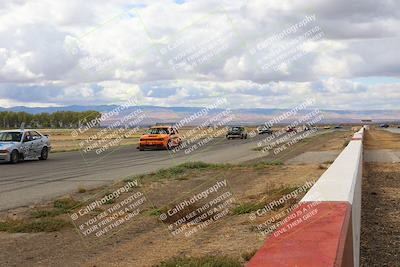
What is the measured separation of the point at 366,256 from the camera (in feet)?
19.9

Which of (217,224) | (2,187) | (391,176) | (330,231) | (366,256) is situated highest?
(2,187)

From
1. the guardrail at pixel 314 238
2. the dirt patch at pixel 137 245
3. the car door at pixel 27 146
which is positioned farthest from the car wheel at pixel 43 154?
the guardrail at pixel 314 238

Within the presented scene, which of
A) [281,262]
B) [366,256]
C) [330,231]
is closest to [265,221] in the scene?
[366,256]

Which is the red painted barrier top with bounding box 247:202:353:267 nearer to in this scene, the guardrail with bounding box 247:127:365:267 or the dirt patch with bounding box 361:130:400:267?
the guardrail with bounding box 247:127:365:267

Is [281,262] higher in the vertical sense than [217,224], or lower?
higher

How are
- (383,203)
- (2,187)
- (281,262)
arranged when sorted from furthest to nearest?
(2,187) → (383,203) → (281,262)

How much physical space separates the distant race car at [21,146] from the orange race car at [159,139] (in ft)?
30.1

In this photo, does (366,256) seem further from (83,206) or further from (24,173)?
(24,173)

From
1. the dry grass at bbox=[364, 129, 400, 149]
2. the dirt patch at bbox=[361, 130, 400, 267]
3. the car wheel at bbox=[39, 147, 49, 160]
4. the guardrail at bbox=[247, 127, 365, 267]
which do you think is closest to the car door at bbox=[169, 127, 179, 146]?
the car wheel at bbox=[39, 147, 49, 160]

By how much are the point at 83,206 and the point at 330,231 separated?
25.8ft

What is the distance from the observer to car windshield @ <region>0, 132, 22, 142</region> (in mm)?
23603

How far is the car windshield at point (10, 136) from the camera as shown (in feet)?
77.4

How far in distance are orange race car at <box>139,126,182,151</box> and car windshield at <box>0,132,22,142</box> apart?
36.3 feet

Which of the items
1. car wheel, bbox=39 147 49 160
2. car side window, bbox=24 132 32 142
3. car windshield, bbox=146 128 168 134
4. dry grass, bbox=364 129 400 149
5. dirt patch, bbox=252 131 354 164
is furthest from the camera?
dry grass, bbox=364 129 400 149
